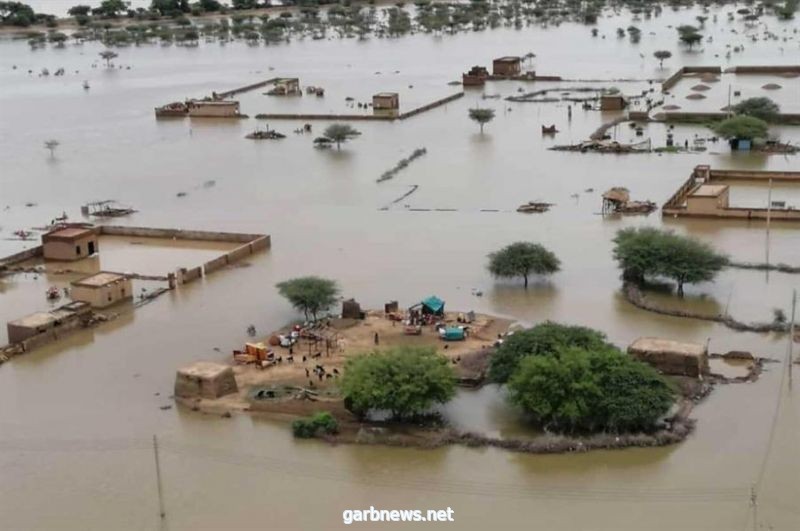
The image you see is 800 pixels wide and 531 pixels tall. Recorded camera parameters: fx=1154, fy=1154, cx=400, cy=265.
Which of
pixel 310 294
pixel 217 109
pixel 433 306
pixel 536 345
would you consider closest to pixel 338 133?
pixel 217 109

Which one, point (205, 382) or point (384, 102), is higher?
point (384, 102)

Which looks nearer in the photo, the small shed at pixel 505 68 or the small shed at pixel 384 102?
the small shed at pixel 384 102

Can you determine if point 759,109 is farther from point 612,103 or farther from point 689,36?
point 689,36

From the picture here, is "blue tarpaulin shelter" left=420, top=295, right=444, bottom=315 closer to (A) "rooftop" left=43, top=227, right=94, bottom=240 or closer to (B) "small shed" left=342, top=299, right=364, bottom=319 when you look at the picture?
(B) "small shed" left=342, top=299, right=364, bottom=319

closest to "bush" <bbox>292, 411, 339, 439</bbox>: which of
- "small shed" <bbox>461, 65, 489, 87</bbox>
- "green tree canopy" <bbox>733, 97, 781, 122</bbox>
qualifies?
"green tree canopy" <bbox>733, 97, 781, 122</bbox>

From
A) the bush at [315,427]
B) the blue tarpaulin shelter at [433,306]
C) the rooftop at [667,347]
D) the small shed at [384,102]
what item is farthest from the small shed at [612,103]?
the bush at [315,427]

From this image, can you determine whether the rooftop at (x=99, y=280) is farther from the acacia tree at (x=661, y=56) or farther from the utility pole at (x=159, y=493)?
the acacia tree at (x=661, y=56)
